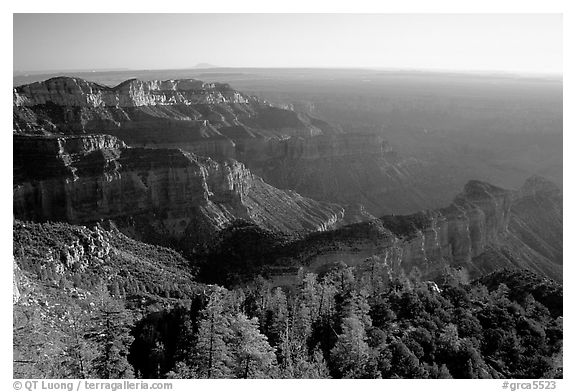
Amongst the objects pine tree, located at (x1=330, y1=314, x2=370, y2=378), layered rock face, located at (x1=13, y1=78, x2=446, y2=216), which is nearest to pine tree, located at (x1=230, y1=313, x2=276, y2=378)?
pine tree, located at (x1=330, y1=314, x2=370, y2=378)

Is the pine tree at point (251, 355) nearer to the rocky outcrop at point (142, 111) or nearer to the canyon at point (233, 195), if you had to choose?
the canyon at point (233, 195)

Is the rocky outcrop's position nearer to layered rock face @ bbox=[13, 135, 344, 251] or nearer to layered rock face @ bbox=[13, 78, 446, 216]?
layered rock face @ bbox=[13, 78, 446, 216]

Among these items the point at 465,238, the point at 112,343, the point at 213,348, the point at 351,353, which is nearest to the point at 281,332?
the point at 351,353

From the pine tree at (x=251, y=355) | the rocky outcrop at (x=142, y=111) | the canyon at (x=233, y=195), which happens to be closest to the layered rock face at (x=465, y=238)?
the canyon at (x=233, y=195)

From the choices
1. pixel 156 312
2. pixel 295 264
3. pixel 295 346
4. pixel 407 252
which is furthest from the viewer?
pixel 407 252

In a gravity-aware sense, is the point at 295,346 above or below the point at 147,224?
above

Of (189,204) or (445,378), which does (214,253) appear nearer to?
(189,204)

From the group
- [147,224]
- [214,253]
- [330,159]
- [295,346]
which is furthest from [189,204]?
[330,159]
